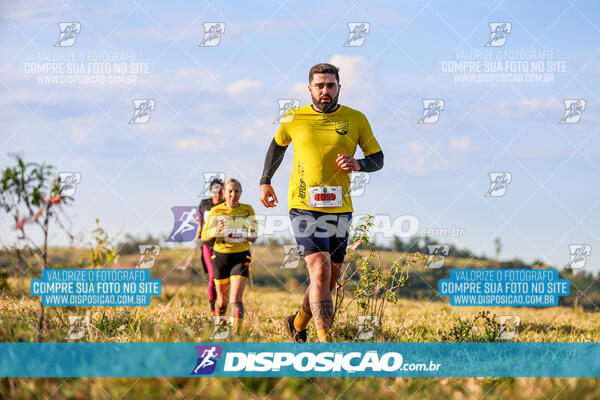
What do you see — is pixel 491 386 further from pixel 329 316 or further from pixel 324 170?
pixel 324 170

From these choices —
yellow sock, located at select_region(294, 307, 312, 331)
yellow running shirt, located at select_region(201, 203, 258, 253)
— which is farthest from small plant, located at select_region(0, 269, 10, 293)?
yellow sock, located at select_region(294, 307, 312, 331)

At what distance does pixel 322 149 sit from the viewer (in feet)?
19.9

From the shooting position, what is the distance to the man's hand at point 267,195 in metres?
6.23

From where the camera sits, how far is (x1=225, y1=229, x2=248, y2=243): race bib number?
790 centimetres

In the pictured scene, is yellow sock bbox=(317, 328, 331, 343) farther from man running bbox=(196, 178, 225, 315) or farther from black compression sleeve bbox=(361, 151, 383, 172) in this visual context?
man running bbox=(196, 178, 225, 315)

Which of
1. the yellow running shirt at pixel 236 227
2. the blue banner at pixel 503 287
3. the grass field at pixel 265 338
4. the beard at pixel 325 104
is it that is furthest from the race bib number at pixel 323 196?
the yellow running shirt at pixel 236 227

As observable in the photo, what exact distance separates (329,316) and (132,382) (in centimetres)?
195

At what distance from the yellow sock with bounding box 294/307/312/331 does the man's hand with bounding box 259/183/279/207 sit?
45.3 inches

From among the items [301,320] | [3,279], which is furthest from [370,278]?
[3,279]

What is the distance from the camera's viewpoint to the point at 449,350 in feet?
19.2

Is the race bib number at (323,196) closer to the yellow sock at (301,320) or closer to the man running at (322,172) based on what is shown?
the man running at (322,172)

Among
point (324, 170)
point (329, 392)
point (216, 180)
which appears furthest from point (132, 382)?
point (216, 180)

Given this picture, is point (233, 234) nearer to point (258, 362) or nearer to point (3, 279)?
point (258, 362)

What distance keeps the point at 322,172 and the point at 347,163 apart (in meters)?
0.29
